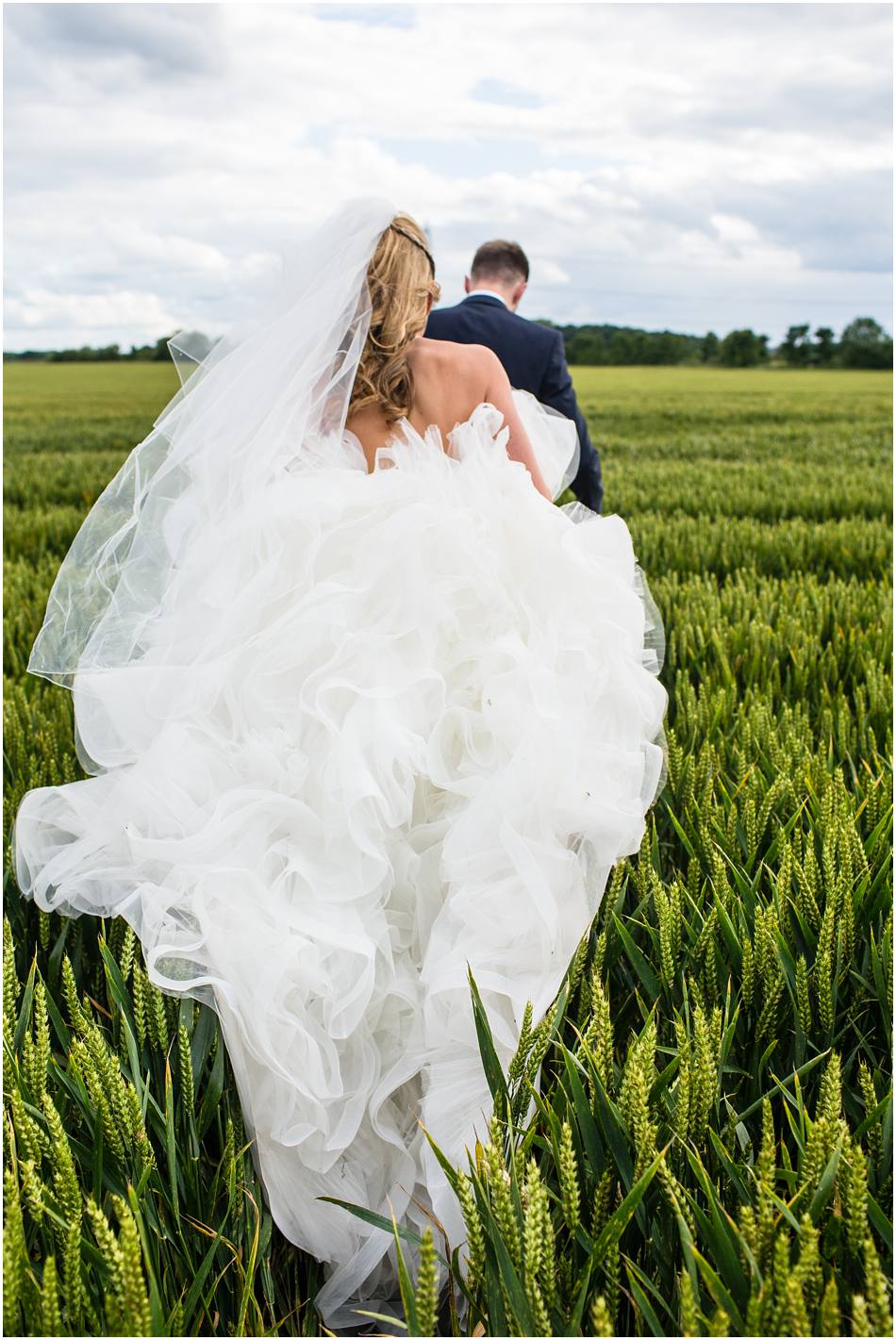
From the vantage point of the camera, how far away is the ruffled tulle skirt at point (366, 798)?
5.82 feet

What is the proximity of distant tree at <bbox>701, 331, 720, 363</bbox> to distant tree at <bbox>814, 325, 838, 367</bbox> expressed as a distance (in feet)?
21.3

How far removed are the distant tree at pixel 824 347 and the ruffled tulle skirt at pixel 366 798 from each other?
68.2m

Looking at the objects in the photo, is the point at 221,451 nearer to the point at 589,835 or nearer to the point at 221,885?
the point at 221,885

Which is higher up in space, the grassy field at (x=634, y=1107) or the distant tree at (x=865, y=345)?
the distant tree at (x=865, y=345)

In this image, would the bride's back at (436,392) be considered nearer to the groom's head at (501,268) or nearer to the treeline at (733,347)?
the groom's head at (501,268)

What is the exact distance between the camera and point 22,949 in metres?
2.46

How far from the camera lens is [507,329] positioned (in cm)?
447

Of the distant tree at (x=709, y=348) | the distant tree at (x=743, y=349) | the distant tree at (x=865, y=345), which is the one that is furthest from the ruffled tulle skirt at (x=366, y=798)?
the distant tree at (x=709, y=348)

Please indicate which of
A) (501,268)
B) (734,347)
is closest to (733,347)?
(734,347)

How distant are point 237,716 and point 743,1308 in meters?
1.43

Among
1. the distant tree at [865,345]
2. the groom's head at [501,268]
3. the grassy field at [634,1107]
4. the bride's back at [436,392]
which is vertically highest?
the distant tree at [865,345]

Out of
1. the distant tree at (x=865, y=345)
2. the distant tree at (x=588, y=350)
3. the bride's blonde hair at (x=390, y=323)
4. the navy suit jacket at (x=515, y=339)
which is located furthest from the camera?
the distant tree at (x=588, y=350)

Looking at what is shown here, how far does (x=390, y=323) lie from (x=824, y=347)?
68.7 m

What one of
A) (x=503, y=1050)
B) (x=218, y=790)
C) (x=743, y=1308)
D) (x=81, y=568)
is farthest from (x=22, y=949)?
(x=743, y=1308)
